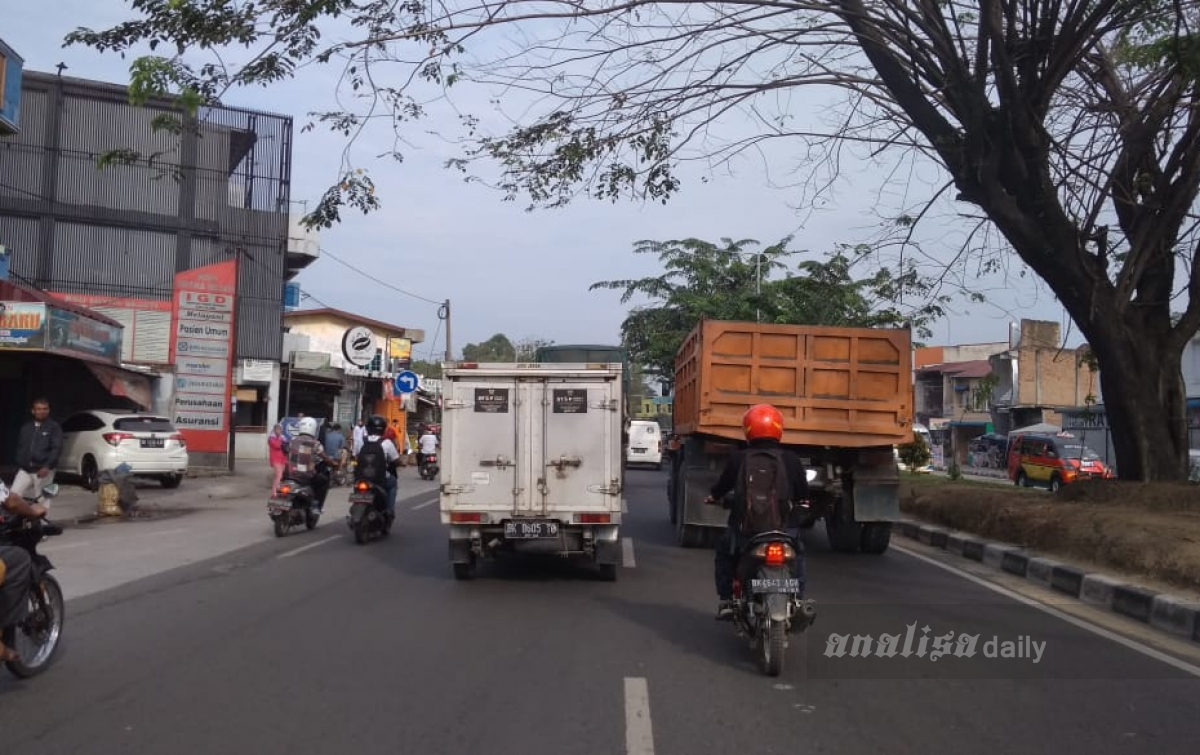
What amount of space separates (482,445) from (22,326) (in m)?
13.6

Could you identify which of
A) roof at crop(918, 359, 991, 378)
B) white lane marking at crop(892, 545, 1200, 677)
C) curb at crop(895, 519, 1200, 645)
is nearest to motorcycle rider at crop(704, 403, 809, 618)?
white lane marking at crop(892, 545, 1200, 677)

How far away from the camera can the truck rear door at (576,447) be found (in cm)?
1031

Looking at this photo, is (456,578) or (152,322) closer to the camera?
(456,578)

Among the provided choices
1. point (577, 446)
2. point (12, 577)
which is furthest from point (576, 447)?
point (12, 577)

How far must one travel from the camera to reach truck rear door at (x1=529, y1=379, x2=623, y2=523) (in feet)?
33.8

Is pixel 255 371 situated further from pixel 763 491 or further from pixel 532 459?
pixel 763 491

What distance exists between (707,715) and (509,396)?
5221 millimetres

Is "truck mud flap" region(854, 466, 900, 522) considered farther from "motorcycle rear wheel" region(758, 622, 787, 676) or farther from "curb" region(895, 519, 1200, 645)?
"motorcycle rear wheel" region(758, 622, 787, 676)

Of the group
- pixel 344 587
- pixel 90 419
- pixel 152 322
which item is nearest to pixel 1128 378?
pixel 344 587

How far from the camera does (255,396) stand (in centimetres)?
3541

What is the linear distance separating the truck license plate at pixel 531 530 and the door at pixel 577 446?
16 cm

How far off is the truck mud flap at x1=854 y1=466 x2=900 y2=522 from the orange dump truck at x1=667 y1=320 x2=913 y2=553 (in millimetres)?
12

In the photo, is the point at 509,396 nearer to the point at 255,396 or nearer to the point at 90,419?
the point at 90,419

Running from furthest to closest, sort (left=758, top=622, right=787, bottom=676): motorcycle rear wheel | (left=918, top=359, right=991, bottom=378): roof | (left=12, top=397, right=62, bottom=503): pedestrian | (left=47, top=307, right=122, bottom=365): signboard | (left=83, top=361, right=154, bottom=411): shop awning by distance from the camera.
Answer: (left=918, top=359, right=991, bottom=378): roof < (left=83, top=361, right=154, bottom=411): shop awning < (left=47, top=307, right=122, bottom=365): signboard < (left=12, top=397, right=62, bottom=503): pedestrian < (left=758, top=622, right=787, bottom=676): motorcycle rear wheel
